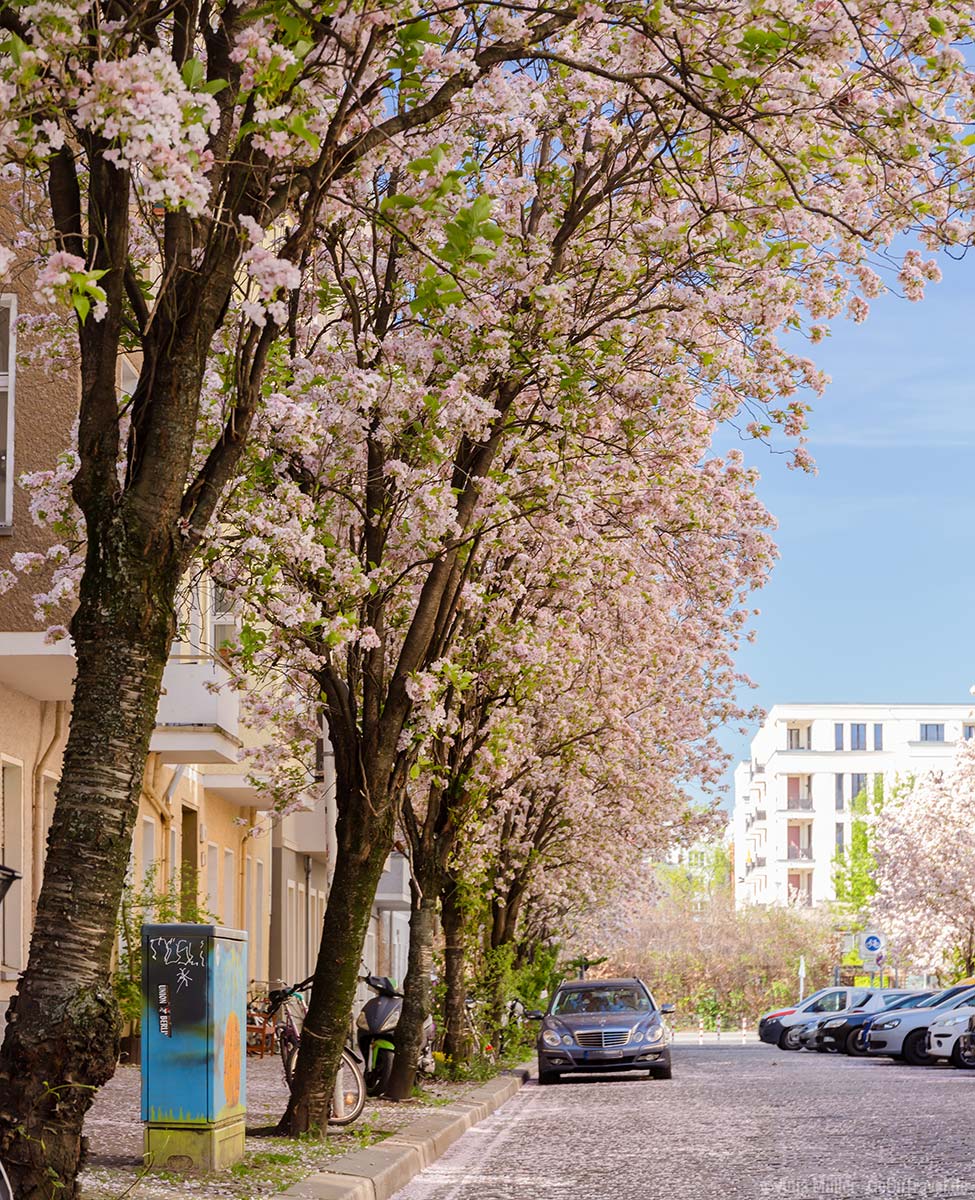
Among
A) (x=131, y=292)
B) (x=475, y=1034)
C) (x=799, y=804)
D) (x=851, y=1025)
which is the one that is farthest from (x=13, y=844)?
(x=799, y=804)

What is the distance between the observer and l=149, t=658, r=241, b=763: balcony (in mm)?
23016

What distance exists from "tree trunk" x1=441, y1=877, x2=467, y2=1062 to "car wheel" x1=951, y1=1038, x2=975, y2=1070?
9.85 metres

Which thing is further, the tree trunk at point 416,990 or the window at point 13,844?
the window at point 13,844

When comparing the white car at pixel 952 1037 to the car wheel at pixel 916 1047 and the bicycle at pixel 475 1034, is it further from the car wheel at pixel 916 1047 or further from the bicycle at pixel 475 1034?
the bicycle at pixel 475 1034

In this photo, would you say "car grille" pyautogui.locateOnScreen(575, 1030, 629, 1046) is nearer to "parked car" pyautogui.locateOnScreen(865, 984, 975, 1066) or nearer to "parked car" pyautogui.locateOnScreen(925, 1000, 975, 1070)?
"parked car" pyautogui.locateOnScreen(925, 1000, 975, 1070)

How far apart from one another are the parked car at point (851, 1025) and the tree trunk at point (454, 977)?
63.5ft

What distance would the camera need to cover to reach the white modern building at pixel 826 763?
429 feet

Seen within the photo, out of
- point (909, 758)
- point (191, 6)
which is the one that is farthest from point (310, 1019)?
point (909, 758)

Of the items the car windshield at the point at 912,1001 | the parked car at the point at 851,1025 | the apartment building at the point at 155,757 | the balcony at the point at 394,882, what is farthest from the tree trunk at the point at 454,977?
the balcony at the point at 394,882

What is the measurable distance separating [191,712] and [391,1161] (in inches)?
457

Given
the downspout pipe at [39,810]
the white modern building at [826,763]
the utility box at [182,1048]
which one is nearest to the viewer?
the utility box at [182,1048]

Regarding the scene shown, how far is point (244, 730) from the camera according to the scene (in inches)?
1112

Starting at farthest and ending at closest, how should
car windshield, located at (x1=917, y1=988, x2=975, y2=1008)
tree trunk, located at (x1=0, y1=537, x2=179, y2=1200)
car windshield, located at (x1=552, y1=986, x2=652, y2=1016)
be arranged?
car windshield, located at (x1=917, y1=988, x2=975, y2=1008) < car windshield, located at (x1=552, y1=986, x2=652, y2=1016) < tree trunk, located at (x1=0, y1=537, x2=179, y2=1200)

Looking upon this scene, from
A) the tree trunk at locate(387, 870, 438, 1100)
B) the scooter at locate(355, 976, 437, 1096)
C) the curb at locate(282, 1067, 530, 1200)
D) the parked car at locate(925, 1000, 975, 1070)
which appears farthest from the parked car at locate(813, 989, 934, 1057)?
the curb at locate(282, 1067, 530, 1200)
